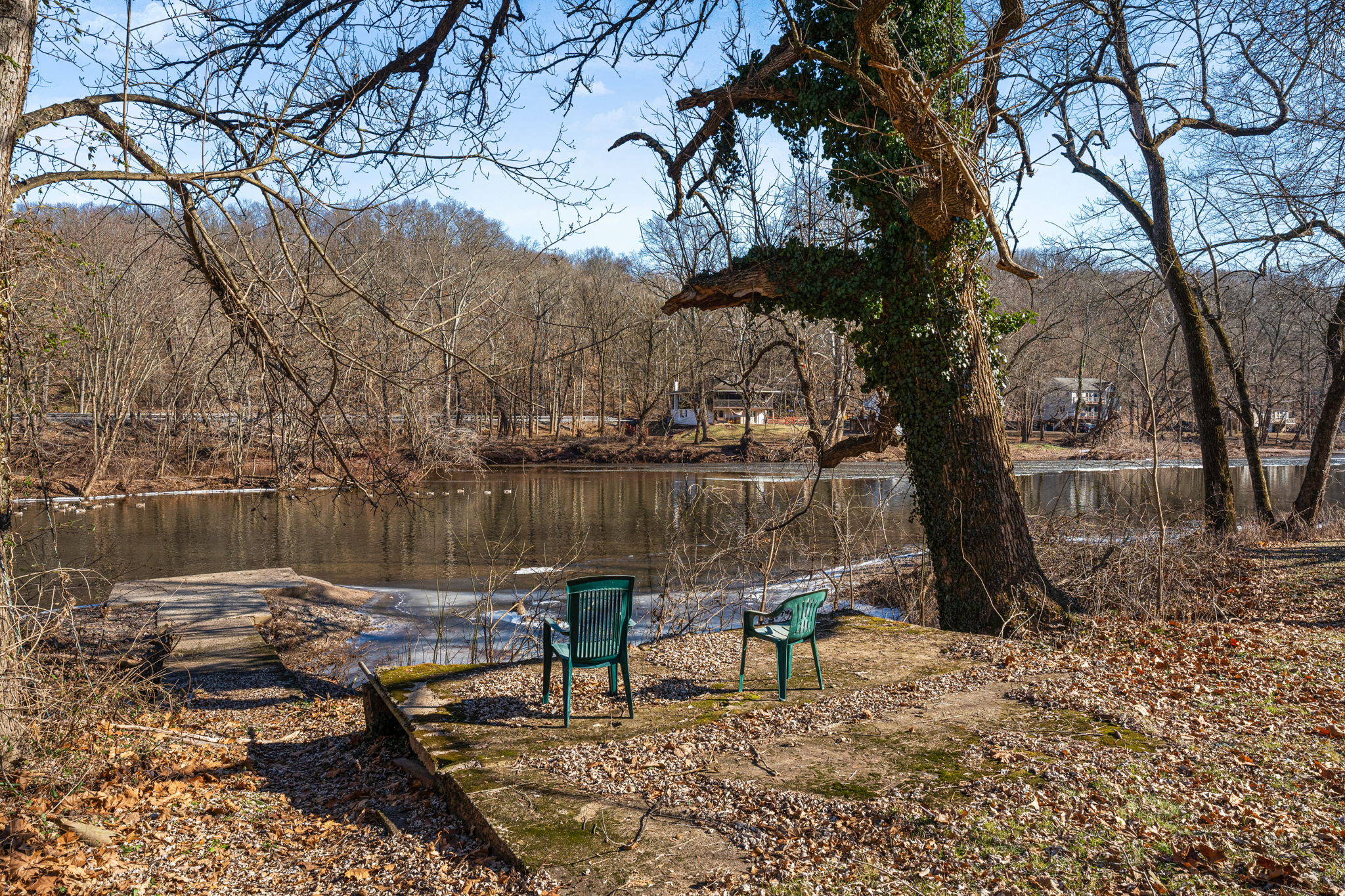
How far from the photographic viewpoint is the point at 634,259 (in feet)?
176

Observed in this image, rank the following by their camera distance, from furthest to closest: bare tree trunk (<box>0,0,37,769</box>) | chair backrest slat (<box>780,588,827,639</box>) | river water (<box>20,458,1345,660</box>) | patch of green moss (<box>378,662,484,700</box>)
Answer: river water (<box>20,458,1345,660</box>)
patch of green moss (<box>378,662,484,700</box>)
chair backrest slat (<box>780,588,827,639</box>)
bare tree trunk (<box>0,0,37,769</box>)

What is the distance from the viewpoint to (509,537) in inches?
827

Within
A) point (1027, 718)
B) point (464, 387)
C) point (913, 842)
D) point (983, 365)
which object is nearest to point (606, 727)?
point (913, 842)

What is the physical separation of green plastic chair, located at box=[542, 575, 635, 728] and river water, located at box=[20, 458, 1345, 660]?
3.12m

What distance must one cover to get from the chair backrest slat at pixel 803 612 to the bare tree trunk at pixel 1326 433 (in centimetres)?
1136

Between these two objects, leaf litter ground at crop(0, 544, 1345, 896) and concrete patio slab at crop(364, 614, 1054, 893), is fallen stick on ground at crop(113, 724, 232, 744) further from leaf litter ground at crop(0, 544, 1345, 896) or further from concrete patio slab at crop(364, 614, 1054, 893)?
concrete patio slab at crop(364, 614, 1054, 893)

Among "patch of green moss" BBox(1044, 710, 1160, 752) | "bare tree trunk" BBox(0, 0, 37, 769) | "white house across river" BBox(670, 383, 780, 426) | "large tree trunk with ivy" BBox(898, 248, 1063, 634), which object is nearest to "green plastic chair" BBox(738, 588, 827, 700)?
"patch of green moss" BBox(1044, 710, 1160, 752)

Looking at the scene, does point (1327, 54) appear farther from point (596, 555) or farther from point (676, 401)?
point (676, 401)

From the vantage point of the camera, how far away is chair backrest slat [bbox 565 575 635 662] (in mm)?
5625

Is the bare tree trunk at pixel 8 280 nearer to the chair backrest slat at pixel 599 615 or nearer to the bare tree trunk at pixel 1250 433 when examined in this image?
the chair backrest slat at pixel 599 615

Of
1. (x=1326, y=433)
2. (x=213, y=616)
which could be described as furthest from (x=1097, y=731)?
(x=1326, y=433)

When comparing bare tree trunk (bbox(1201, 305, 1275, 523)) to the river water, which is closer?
the river water

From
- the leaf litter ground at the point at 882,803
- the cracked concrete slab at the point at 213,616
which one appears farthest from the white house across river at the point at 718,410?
the leaf litter ground at the point at 882,803

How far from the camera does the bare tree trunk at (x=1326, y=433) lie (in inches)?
541
